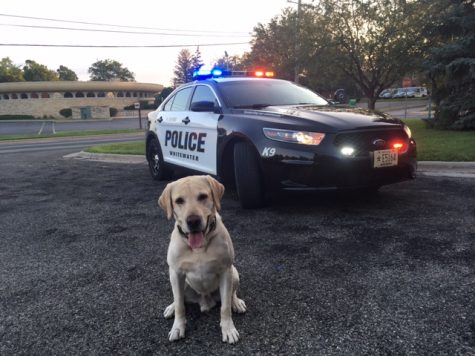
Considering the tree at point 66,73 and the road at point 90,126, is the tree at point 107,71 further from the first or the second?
the road at point 90,126

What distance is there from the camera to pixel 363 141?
428 cm

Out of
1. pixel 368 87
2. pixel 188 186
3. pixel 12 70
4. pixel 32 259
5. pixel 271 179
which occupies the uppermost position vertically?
pixel 12 70

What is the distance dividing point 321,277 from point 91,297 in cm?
172

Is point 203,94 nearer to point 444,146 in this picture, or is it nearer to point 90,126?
point 444,146

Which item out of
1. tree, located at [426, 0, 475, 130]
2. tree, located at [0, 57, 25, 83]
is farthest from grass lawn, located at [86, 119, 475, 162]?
tree, located at [0, 57, 25, 83]

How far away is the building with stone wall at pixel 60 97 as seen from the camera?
54.9 meters

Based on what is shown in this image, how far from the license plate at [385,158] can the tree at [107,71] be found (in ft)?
402

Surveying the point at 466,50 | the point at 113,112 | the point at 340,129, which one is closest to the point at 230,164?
the point at 340,129

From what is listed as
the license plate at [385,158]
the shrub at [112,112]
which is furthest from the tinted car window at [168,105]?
the shrub at [112,112]

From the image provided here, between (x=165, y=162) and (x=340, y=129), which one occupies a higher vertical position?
(x=340, y=129)

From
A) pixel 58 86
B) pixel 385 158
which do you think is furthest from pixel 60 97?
pixel 385 158

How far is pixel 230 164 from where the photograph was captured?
533cm

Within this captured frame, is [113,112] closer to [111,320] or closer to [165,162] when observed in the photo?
[165,162]

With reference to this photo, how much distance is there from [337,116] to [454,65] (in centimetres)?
767
